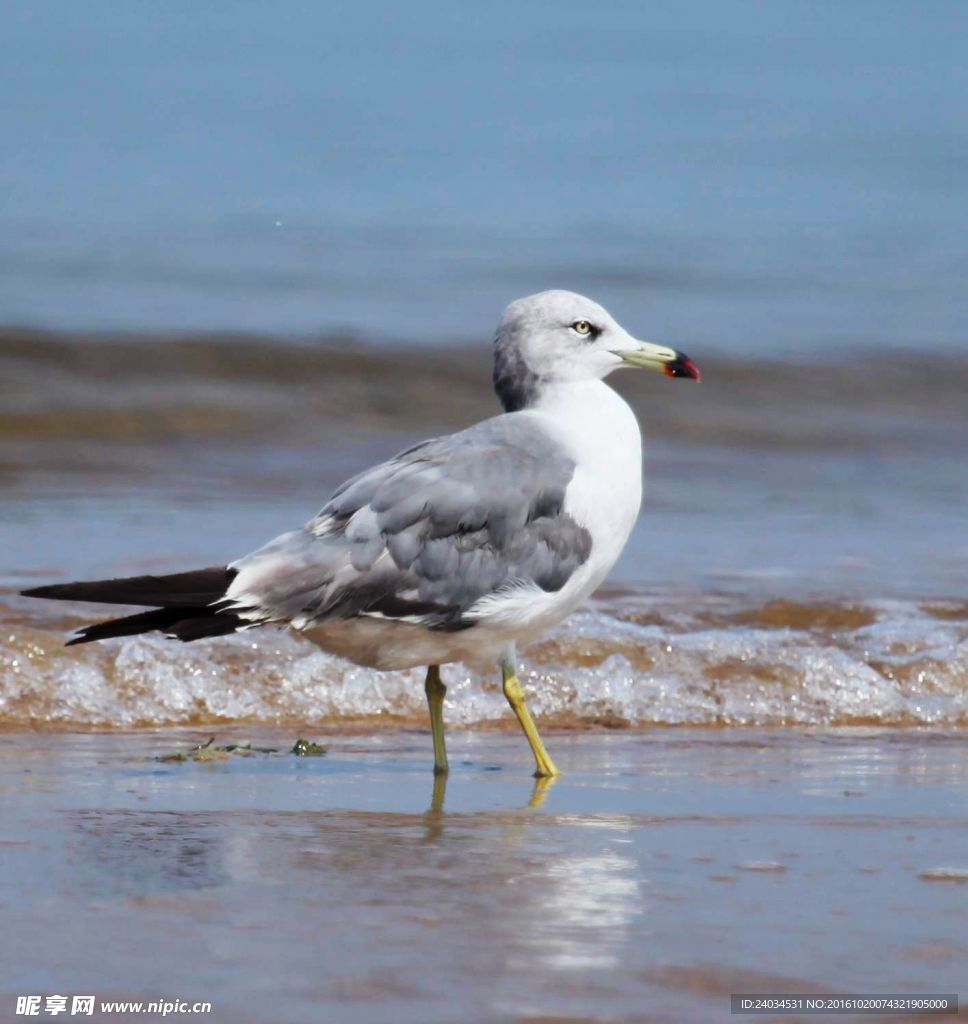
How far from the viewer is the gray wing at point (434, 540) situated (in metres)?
4.31

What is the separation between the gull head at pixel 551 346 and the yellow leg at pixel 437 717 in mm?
742

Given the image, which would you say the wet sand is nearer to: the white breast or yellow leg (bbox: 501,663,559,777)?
yellow leg (bbox: 501,663,559,777)

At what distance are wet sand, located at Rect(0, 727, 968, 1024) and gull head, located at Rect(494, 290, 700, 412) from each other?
914 millimetres

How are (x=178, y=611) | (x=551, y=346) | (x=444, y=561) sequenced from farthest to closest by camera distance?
(x=551, y=346) < (x=444, y=561) < (x=178, y=611)

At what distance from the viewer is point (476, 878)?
3.22 meters

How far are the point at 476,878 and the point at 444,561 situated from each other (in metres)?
1.29

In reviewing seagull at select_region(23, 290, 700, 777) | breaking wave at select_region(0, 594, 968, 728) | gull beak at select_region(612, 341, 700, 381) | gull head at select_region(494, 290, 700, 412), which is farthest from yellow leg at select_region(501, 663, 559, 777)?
gull beak at select_region(612, 341, 700, 381)

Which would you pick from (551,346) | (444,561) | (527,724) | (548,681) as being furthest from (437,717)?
(551,346)

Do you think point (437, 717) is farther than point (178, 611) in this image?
Yes

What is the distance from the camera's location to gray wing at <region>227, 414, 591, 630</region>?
4.31 metres

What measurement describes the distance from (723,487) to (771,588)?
254 cm

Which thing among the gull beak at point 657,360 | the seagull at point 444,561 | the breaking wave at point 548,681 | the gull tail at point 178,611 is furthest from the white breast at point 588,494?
the breaking wave at point 548,681

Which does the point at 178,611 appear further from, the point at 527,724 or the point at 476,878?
the point at 476,878

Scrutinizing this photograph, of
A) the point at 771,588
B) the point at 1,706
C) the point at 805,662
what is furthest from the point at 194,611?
the point at 771,588
